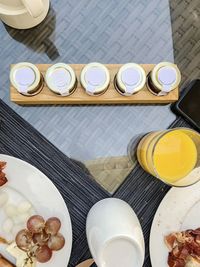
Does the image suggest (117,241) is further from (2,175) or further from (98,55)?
(98,55)

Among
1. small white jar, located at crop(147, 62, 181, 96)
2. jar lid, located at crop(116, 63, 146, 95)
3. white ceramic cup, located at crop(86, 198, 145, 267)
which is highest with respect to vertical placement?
small white jar, located at crop(147, 62, 181, 96)

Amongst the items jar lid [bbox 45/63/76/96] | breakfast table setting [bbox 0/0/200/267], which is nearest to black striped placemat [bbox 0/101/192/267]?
breakfast table setting [bbox 0/0/200/267]

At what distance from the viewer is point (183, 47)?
0.90 metres

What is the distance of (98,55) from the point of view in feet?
2.91

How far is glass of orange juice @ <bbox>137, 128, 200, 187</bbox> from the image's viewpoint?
829 mm

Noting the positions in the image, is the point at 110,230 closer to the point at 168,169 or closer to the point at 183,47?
the point at 168,169

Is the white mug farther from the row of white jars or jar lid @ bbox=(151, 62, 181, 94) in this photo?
jar lid @ bbox=(151, 62, 181, 94)

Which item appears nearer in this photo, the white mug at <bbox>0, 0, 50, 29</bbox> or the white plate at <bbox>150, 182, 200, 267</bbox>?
the white mug at <bbox>0, 0, 50, 29</bbox>

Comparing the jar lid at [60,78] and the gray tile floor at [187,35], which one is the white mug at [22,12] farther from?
the gray tile floor at [187,35]

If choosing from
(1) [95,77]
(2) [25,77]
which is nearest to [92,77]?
(1) [95,77]

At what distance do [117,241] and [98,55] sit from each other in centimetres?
33

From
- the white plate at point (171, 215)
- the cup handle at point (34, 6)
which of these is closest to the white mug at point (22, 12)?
the cup handle at point (34, 6)

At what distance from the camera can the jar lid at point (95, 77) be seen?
810mm

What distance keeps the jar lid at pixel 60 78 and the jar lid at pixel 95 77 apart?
0.02 meters
